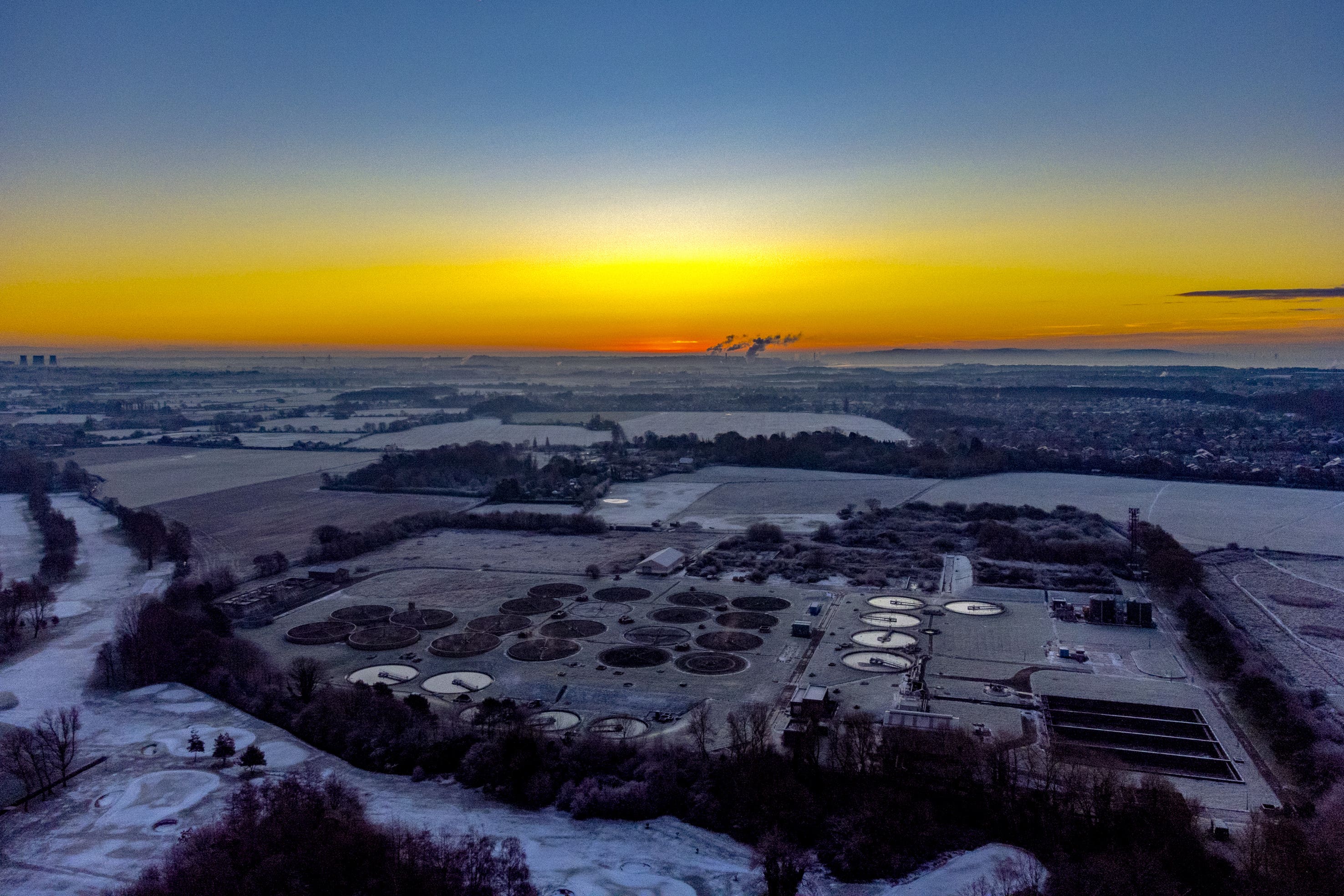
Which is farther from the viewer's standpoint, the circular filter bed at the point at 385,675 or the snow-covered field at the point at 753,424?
the snow-covered field at the point at 753,424

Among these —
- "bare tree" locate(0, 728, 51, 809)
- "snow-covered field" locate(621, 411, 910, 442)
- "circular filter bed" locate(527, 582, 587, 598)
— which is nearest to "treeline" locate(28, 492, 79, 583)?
"bare tree" locate(0, 728, 51, 809)

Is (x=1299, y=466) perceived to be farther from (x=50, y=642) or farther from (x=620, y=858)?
(x=50, y=642)

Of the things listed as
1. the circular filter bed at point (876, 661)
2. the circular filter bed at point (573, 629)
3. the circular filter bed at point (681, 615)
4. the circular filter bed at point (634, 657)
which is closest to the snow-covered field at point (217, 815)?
the circular filter bed at point (634, 657)

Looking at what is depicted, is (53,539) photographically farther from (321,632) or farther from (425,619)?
(425,619)

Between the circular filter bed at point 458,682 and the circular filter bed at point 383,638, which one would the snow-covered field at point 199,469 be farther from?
the circular filter bed at point 458,682

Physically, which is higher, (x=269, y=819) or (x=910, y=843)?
(x=269, y=819)

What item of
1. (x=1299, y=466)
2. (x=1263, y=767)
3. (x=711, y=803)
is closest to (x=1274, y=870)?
(x=1263, y=767)

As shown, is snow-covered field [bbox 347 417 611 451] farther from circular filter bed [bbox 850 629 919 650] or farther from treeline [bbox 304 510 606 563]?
circular filter bed [bbox 850 629 919 650]
